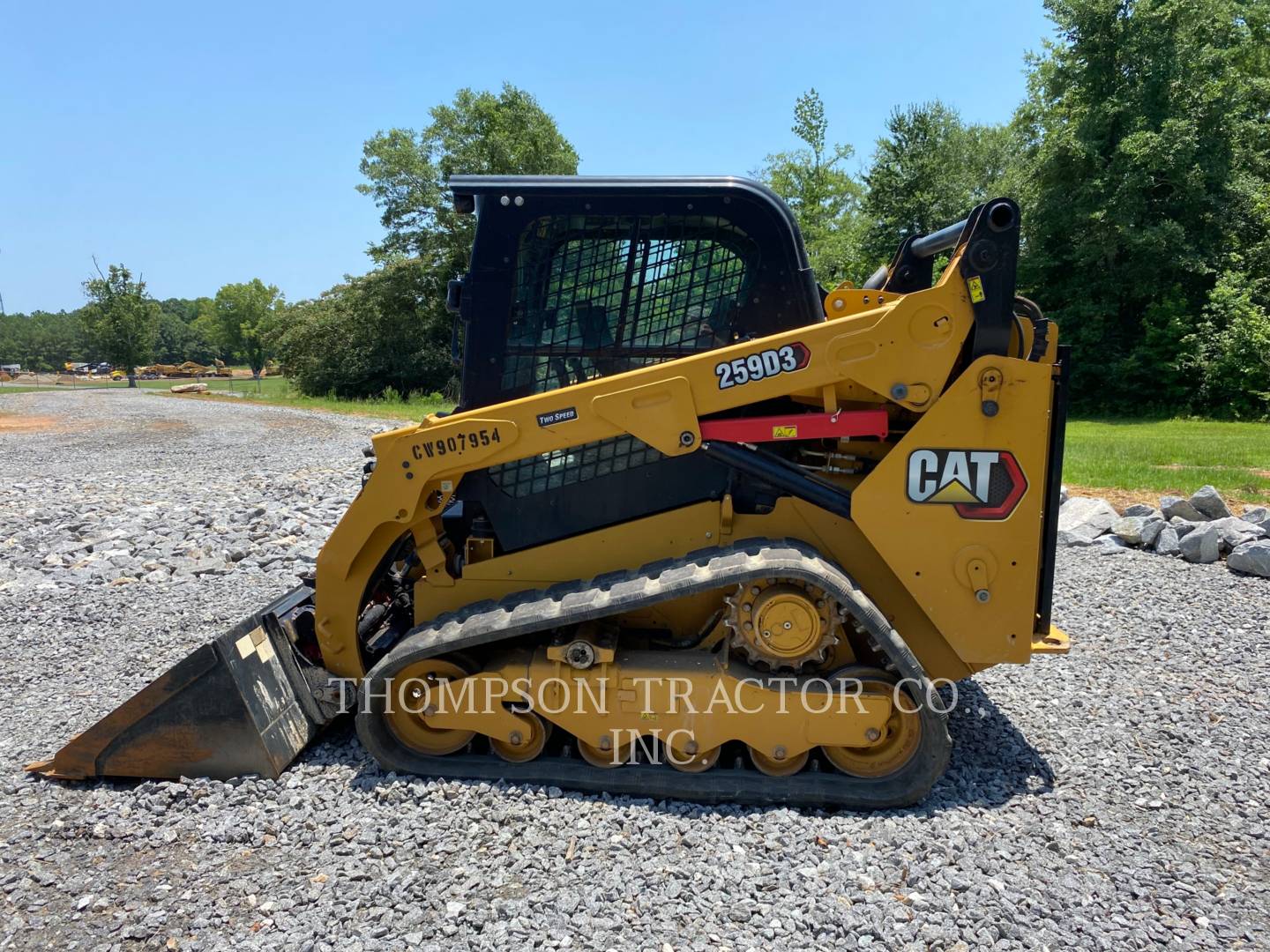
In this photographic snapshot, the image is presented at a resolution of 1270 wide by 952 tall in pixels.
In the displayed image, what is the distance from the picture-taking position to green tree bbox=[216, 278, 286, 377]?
249 ft

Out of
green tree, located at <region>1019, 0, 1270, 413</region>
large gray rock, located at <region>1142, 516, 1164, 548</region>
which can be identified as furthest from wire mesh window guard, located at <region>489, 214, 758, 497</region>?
green tree, located at <region>1019, 0, 1270, 413</region>

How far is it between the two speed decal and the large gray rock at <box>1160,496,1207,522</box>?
652cm

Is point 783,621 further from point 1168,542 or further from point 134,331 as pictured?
point 134,331

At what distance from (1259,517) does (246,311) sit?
81.0 metres

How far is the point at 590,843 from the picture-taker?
334 cm

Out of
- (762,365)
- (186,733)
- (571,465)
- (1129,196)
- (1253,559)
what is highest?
(1129,196)

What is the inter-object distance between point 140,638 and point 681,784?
4319 mm

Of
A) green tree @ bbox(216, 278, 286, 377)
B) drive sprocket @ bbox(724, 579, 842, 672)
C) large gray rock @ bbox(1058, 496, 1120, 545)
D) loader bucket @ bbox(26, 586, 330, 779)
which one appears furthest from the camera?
green tree @ bbox(216, 278, 286, 377)

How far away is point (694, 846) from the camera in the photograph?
333 cm

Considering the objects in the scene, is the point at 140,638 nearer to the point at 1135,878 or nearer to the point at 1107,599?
the point at 1135,878

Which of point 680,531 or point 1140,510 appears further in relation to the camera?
point 1140,510

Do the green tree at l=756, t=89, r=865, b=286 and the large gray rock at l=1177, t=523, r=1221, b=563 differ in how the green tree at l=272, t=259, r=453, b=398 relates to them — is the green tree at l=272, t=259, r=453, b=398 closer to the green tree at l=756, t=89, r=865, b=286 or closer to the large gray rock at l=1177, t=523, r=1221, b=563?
the green tree at l=756, t=89, r=865, b=286

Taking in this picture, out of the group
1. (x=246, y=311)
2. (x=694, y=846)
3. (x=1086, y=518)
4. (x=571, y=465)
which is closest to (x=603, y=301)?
(x=571, y=465)

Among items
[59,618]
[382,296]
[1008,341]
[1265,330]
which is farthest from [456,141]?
[1008,341]
